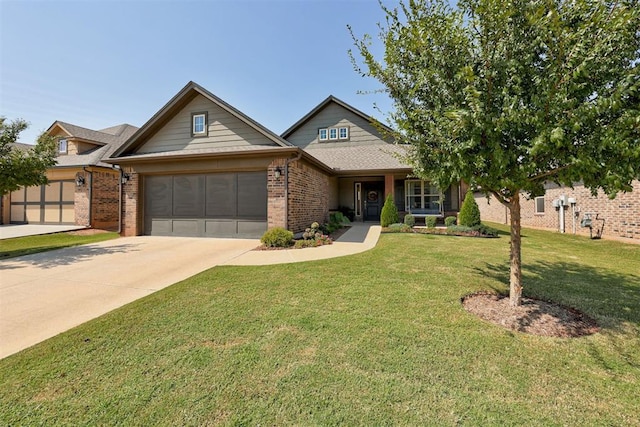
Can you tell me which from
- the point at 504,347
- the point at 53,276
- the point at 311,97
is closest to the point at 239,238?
the point at 53,276

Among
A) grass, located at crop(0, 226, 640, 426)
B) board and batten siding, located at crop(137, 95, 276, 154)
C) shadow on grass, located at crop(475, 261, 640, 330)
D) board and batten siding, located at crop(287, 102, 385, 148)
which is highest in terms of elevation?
board and batten siding, located at crop(287, 102, 385, 148)

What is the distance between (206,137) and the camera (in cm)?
1052

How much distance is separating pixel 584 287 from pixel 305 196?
8284 millimetres

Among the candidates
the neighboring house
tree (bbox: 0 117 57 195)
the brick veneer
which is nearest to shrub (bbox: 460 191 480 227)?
the brick veneer

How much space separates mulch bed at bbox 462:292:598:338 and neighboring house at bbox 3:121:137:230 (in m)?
17.1

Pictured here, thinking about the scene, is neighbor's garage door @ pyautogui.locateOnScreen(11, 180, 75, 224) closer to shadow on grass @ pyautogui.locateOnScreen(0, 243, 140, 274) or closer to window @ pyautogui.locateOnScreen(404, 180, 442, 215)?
shadow on grass @ pyautogui.locateOnScreen(0, 243, 140, 274)

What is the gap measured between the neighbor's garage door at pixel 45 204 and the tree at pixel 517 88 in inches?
727

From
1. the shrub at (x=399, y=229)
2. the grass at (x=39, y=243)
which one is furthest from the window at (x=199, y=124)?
the shrub at (x=399, y=229)

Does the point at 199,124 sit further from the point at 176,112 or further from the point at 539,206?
the point at 539,206

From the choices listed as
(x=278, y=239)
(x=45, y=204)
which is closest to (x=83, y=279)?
(x=278, y=239)

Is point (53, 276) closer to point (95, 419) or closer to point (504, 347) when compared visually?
point (95, 419)

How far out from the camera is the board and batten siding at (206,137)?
1012cm

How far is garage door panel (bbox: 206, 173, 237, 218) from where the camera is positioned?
9977 millimetres

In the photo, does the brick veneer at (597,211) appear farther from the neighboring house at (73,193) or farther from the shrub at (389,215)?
the neighboring house at (73,193)
